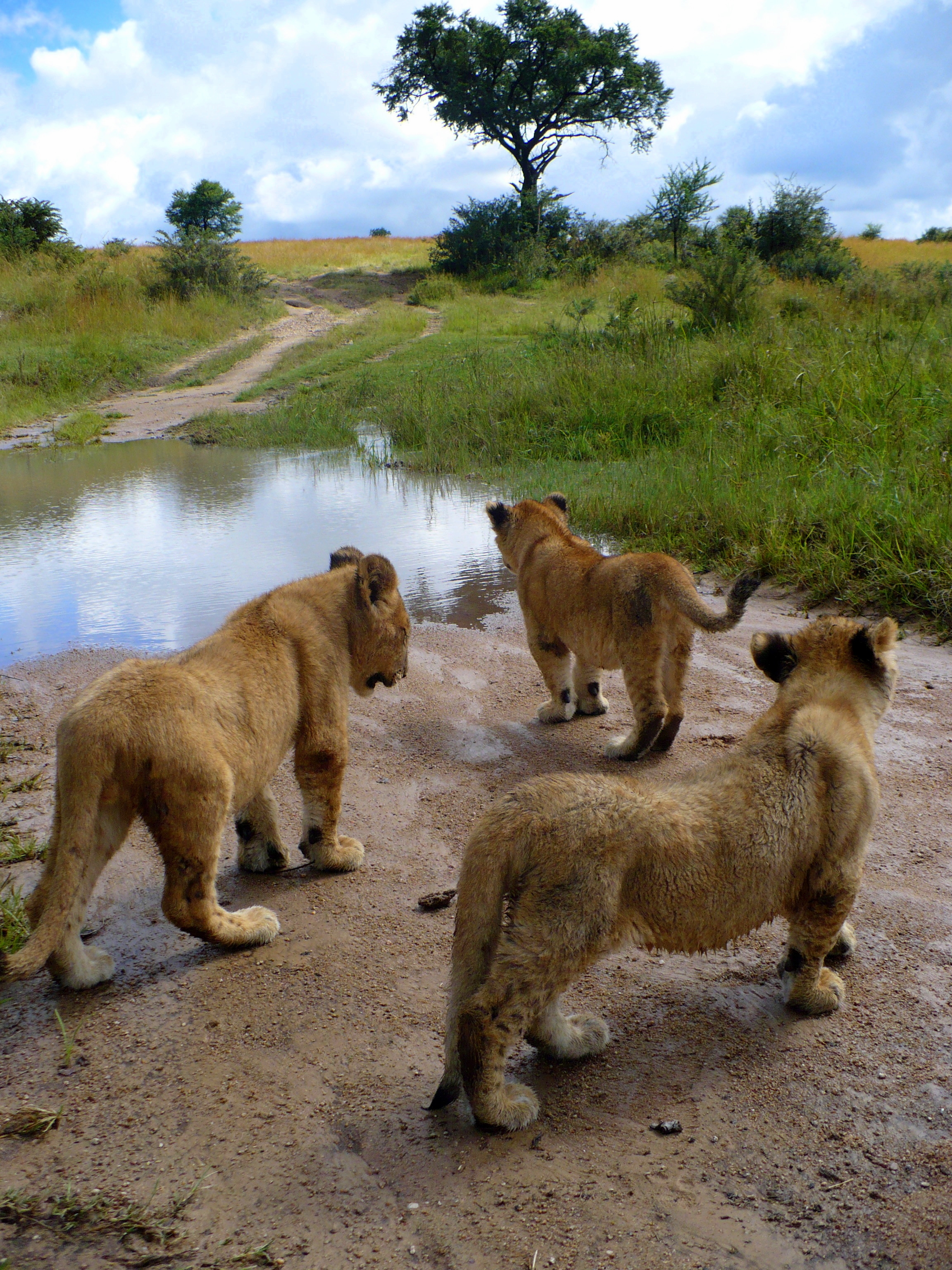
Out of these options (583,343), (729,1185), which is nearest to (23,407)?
(583,343)

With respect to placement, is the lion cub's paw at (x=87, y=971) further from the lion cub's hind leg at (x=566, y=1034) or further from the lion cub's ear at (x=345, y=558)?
the lion cub's ear at (x=345, y=558)

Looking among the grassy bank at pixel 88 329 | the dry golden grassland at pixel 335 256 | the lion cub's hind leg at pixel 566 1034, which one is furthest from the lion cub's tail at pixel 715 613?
the dry golden grassland at pixel 335 256

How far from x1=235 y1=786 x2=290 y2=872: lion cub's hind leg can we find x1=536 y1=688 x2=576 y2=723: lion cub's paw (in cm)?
208

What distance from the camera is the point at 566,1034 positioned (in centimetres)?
274

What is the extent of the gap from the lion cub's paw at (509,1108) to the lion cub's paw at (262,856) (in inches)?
71.1

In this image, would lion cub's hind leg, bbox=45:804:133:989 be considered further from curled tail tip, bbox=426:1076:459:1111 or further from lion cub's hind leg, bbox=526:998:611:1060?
lion cub's hind leg, bbox=526:998:611:1060

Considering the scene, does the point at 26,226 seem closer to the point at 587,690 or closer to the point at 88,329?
the point at 88,329

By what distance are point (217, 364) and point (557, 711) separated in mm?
19091

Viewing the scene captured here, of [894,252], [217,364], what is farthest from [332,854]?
[894,252]

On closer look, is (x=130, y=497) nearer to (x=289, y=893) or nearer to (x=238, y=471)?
(x=238, y=471)

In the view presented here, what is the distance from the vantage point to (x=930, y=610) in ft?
22.1

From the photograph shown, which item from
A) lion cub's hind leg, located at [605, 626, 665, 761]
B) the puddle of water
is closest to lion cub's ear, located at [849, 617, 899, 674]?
lion cub's hind leg, located at [605, 626, 665, 761]

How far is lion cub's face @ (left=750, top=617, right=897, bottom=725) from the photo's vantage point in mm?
3182


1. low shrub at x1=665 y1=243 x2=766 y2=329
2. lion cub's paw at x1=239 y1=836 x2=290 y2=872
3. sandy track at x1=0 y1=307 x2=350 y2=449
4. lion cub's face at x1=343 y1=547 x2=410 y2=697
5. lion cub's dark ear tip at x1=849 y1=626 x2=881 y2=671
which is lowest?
lion cub's paw at x1=239 y1=836 x2=290 y2=872
